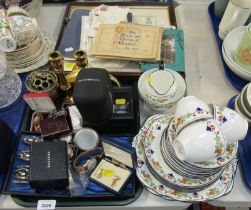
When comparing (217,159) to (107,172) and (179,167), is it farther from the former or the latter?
(107,172)

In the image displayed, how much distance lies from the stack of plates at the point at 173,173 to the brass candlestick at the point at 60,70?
270mm

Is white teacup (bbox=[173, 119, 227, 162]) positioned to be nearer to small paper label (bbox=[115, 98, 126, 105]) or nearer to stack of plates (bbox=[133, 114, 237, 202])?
stack of plates (bbox=[133, 114, 237, 202])

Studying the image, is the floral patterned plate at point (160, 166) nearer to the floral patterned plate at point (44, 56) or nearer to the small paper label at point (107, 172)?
the small paper label at point (107, 172)

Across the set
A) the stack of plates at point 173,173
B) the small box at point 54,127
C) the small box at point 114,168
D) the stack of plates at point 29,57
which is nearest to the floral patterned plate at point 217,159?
the stack of plates at point 173,173

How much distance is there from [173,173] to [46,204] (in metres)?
0.29

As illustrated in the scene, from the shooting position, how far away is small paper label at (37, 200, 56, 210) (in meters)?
0.66

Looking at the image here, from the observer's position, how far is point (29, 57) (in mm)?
872

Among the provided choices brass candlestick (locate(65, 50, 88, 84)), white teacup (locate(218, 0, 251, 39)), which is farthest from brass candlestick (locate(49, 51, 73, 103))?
white teacup (locate(218, 0, 251, 39))

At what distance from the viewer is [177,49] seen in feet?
2.97

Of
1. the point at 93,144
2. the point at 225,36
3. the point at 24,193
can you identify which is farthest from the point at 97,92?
the point at 225,36

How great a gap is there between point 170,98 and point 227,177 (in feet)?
0.75

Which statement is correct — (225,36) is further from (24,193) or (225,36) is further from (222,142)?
(24,193)

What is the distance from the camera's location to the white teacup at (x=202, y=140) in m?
0.52

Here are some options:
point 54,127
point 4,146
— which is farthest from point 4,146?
point 54,127
